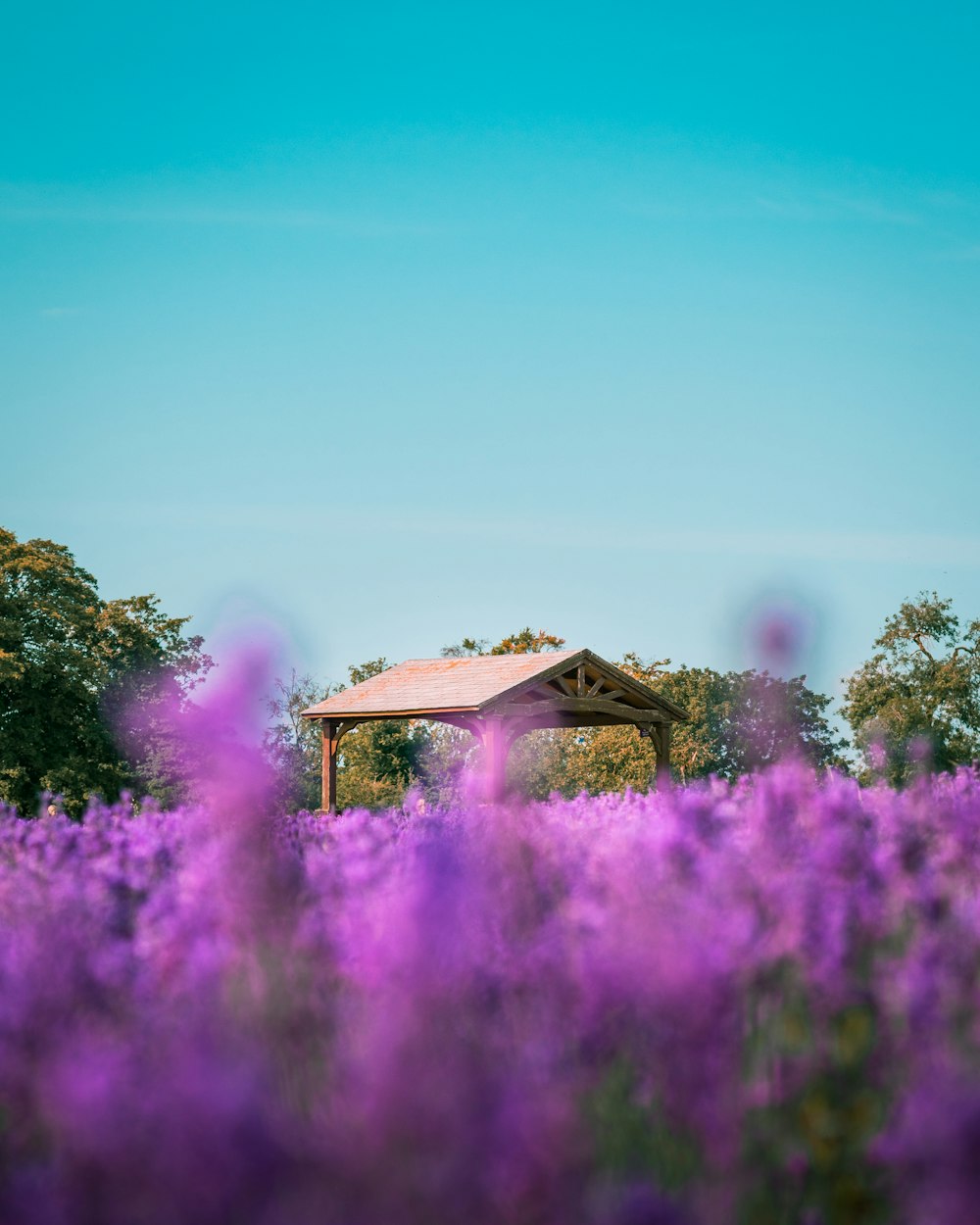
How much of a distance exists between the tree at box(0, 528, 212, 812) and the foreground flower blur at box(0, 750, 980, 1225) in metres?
37.6

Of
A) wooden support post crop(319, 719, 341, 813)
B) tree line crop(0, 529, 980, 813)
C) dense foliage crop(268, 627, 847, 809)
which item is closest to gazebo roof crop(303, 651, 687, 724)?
wooden support post crop(319, 719, 341, 813)

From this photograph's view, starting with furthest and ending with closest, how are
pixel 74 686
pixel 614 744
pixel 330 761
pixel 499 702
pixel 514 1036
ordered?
pixel 614 744, pixel 74 686, pixel 330 761, pixel 499 702, pixel 514 1036

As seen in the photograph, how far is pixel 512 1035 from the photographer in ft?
9.41

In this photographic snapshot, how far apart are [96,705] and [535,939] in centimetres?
4236

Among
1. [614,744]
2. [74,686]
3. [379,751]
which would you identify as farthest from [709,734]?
[74,686]

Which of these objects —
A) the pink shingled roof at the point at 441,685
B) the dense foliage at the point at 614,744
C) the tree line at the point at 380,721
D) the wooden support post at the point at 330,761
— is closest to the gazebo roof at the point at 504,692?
the pink shingled roof at the point at 441,685

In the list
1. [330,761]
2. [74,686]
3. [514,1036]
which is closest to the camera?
[514,1036]

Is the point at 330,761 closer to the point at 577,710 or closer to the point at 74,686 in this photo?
the point at 577,710

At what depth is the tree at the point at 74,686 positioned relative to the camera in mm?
40625

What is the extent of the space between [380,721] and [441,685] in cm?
2380

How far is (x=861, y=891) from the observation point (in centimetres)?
358

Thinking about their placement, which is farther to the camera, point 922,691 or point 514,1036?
point 922,691

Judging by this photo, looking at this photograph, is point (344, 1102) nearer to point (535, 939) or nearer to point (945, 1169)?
point (945, 1169)

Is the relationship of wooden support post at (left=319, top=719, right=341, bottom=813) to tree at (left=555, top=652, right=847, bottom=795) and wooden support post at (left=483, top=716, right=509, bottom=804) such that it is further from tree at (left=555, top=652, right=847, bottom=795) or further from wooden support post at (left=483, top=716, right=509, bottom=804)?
tree at (left=555, top=652, right=847, bottom=795)
